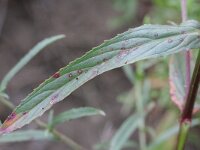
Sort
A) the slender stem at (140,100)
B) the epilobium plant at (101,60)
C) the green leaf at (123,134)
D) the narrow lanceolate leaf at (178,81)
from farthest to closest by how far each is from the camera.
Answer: the slender stem at (140,100) → the green leaf at (123,134) → the narrow lanceolate leaf at (178,81) → the epilobium plant at (101,60)

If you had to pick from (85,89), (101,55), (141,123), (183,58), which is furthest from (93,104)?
(101,55)

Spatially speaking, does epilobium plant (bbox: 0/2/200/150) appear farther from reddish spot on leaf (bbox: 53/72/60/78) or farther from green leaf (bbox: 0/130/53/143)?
green leaf (bbox: 0/130/53/143)

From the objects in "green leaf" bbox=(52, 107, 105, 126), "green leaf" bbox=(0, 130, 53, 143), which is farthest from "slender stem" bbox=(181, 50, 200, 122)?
"green leaf" bbox=(0, 130, 53, 143)

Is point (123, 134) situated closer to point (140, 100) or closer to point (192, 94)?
point (140, 100)

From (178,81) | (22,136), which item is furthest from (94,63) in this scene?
(22,136)

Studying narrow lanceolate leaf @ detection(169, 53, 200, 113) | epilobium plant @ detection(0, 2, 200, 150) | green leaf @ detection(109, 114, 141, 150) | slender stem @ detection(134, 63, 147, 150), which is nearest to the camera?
epilobium plant @ detection(0, 2, 200, 150)

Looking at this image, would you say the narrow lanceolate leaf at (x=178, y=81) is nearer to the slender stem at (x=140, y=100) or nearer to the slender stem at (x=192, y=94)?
the slender stem at (x=192, y=94)

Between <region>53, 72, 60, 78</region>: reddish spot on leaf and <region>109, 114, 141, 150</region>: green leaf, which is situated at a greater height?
<region>109, 114, 141, 150</region>: green leaf

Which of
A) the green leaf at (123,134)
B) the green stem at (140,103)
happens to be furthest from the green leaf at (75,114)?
the green stem at (140,103)
